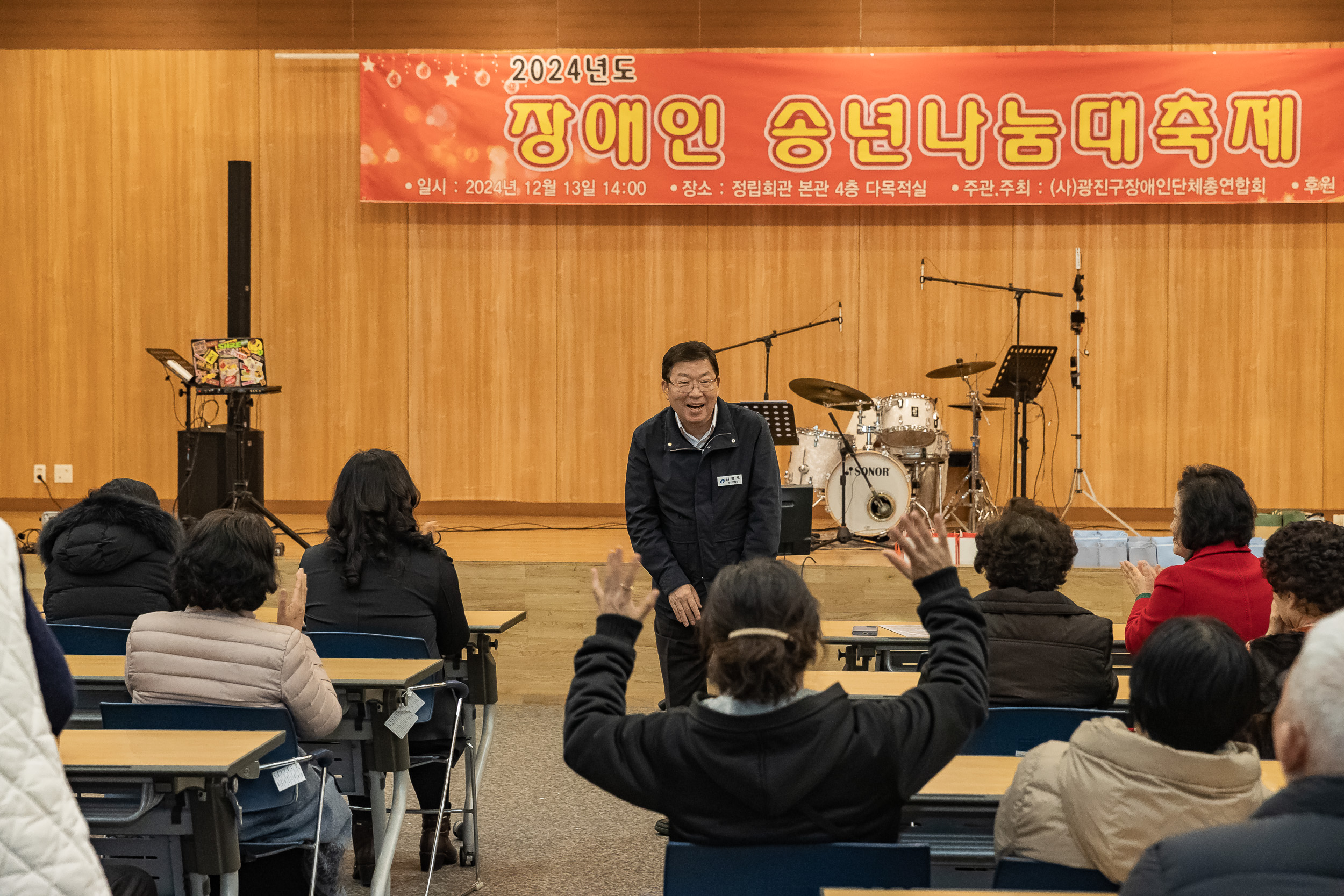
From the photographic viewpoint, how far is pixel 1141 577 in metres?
3.21

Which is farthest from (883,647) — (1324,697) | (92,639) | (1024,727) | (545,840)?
(1324,697)

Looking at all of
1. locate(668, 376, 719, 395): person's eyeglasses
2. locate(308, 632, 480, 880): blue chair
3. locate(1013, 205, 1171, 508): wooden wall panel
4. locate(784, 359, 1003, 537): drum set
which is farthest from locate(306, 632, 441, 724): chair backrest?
locate(1013, 205, 1171, 508): wooden wall panel

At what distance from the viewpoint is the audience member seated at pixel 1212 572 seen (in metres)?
3.06

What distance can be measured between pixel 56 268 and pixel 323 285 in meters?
1.91

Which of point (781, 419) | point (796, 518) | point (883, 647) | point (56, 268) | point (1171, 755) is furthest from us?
point (56, 268)

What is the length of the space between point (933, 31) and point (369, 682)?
6715mm

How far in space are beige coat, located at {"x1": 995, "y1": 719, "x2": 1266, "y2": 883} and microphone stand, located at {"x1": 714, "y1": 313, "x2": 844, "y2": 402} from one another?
5965 millimetres

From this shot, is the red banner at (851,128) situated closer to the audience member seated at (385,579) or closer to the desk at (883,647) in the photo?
the desk at (883,647)

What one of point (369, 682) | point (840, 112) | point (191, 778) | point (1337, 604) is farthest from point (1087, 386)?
point (191, 778)

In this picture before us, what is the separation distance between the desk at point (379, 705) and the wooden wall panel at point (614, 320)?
17.3ft

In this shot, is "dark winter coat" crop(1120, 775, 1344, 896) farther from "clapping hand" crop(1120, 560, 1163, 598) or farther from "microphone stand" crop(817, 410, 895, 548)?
"microphone stand" crop(817, 410, 895, 548)

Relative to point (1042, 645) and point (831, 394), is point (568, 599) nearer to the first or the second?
point (831, 394)

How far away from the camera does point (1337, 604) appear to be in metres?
2.50

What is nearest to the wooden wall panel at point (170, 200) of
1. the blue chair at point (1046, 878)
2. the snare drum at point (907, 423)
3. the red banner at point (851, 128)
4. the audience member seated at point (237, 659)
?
the red banner at point (851, 128)
